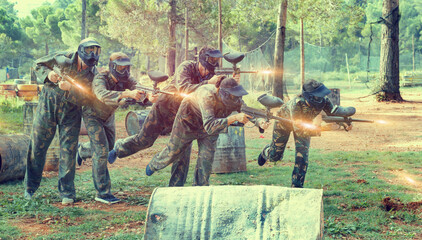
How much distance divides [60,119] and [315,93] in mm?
3606

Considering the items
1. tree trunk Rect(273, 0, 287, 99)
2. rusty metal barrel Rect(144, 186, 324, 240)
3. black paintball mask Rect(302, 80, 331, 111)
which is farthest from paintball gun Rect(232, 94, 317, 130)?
tree trunk Rect(273, 0, 287, 99)

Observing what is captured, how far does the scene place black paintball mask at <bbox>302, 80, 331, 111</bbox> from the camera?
6738 mm

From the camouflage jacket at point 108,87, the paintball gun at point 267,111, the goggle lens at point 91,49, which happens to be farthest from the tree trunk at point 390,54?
the goggle lens at point 91,49

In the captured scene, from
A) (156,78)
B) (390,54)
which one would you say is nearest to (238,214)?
(156,78)

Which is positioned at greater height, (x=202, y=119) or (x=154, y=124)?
(x=202, y=119)

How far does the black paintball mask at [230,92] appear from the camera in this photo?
5.84 m

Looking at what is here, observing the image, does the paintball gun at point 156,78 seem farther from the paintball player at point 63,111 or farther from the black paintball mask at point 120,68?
the paintball player at point 63,111

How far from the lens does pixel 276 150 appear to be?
767cm

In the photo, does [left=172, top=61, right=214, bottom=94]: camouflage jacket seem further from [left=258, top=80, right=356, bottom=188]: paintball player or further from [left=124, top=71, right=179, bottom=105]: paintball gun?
[left=258, top=80, right=356, bottom=188]: paintball player

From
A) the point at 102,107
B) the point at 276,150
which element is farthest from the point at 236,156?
the point at 102,107

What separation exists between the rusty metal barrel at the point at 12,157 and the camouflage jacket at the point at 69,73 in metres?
1.79

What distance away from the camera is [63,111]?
21.6 ft

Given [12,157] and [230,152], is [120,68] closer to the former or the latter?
[12,157]

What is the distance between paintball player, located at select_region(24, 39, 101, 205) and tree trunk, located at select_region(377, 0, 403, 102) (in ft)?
50.1
